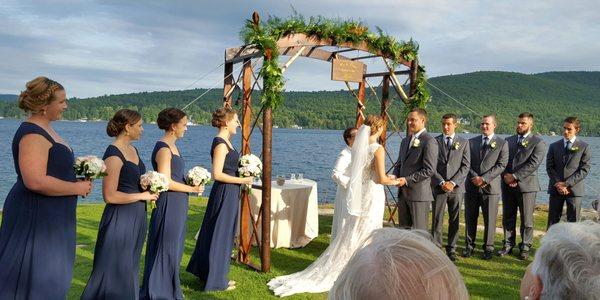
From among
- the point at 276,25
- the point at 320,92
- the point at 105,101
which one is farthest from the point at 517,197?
the point at 105,101

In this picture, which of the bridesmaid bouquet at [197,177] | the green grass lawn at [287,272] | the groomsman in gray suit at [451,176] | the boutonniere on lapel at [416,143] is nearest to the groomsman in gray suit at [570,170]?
the green grass lawn at [287,272]

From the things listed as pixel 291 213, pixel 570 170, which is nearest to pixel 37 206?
pixel 291 213

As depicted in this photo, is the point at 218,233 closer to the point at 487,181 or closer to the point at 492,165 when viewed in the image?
the point at 487,181

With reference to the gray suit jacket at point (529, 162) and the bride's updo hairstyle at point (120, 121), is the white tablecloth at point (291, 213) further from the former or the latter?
the bride's updo hairstyle at point (120, 121)

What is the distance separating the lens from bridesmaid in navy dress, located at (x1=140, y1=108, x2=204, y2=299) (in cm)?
495

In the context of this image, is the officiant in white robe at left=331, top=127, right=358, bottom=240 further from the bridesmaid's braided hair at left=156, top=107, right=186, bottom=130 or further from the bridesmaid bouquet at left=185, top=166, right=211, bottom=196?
the bridesmaid's braided hair at left=156, top=107, right=186, bottom=130

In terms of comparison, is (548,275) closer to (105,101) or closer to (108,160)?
(108,160)

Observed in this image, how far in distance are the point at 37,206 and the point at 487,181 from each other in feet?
21.0

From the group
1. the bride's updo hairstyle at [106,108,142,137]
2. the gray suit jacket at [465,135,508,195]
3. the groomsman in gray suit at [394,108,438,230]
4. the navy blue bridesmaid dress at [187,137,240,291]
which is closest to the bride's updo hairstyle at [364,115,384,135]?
the groomsman in gray suit at [394,108,438,230]

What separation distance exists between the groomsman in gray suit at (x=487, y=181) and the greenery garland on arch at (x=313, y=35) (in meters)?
1.21

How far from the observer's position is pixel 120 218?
4.26 m

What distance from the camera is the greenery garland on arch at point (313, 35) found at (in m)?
6.11

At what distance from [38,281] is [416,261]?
323cm

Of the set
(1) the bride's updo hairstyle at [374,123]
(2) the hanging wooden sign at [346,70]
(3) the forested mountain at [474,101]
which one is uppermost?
(3) the forested mountain at [474,101]
